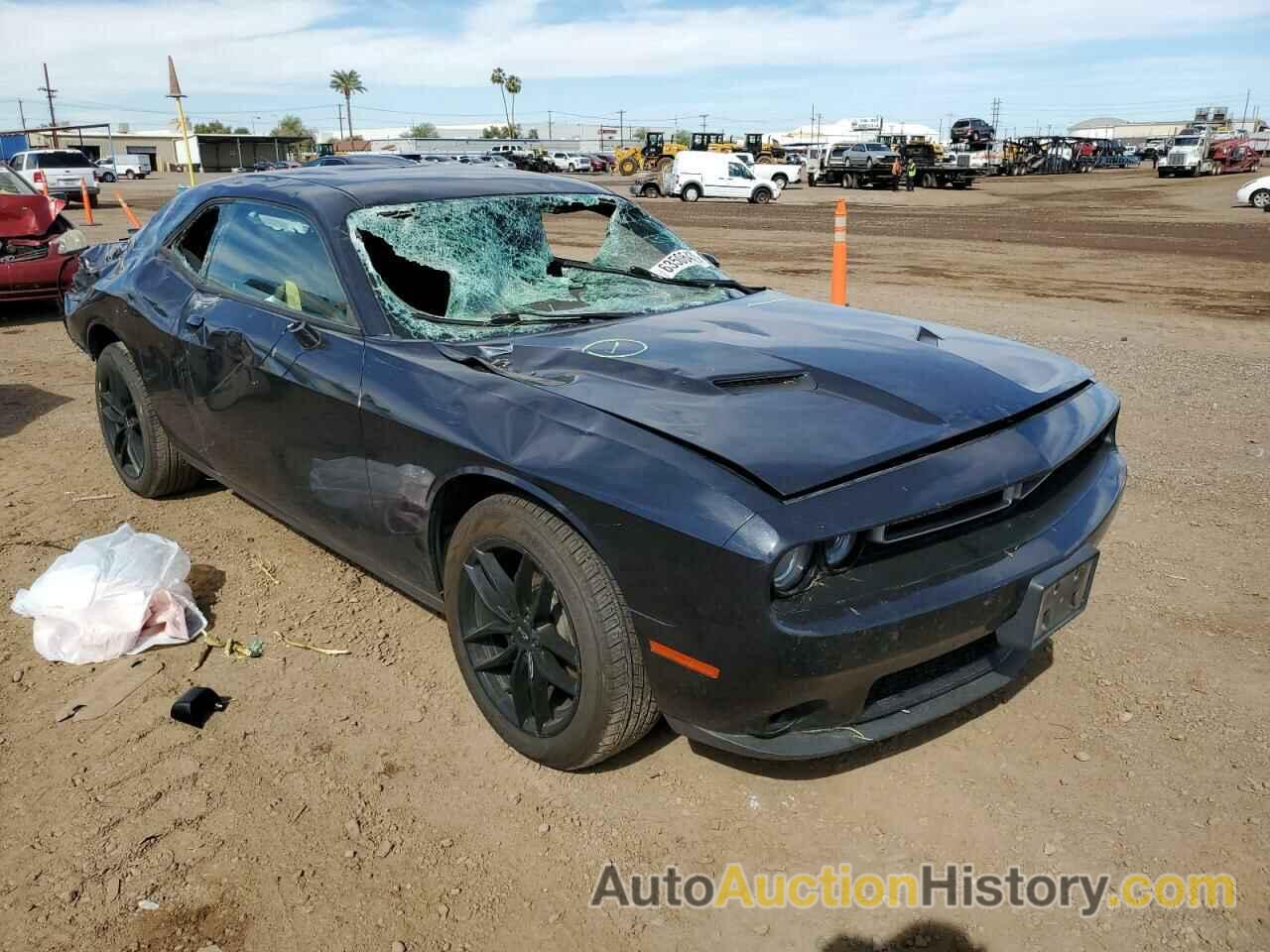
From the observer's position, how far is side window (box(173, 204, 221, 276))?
3971 millimetres

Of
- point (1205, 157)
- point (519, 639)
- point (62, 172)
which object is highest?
point (1205, 157)

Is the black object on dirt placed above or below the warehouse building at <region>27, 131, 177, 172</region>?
below

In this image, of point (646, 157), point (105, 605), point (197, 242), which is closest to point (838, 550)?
point (105, 605)

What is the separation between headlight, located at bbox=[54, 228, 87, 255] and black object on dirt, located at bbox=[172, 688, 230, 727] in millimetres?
7897

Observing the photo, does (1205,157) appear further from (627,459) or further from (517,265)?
(627,459)

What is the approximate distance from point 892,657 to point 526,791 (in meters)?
1.09

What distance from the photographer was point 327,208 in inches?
130

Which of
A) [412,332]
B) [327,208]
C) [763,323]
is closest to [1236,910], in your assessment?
[763,323]

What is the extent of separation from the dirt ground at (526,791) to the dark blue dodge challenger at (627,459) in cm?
30

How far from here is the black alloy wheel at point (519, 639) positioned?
2.50 metres

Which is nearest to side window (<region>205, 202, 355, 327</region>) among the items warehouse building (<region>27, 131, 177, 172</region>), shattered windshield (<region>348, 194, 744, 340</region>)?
shattered windshield (<region>348, 194, 744, 340</region>)

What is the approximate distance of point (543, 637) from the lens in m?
2.52

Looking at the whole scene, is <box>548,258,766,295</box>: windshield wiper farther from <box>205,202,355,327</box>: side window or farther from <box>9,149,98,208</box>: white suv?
<box>9,149,98,208</box>: white suv

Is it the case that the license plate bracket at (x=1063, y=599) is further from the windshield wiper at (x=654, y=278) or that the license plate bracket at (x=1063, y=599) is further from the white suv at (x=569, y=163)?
the white suv at (x=569, y=163)
